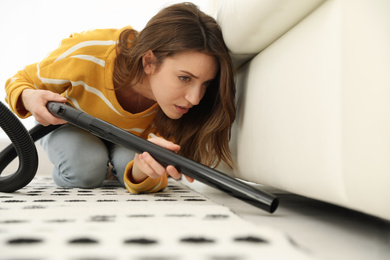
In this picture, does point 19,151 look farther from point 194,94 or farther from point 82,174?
point 194,94

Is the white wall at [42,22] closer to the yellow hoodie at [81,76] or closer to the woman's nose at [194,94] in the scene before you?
the yellow hoodie at [81,76]

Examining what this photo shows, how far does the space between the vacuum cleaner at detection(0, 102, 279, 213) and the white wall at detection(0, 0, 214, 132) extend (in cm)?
124

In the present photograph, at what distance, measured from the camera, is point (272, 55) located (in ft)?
2.11

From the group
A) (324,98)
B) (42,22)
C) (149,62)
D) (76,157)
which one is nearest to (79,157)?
(76,157)

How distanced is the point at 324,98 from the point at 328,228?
20cm

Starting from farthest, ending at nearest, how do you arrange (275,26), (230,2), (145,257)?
(230,2), (275,26), (145,257)

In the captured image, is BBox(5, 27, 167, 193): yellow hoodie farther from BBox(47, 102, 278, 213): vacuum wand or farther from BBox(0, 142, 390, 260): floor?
BBox(0, 142, 390, 260): floor

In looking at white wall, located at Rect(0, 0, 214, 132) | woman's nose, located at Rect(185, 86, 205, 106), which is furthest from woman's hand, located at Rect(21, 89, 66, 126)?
white wall, located at Rect(0, 0, 214, 132)

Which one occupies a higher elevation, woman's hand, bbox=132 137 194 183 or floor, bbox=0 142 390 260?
woman's hand, bbox=132 137 194 183

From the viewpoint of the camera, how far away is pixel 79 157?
1045 millimetres

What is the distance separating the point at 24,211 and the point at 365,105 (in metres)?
0.51

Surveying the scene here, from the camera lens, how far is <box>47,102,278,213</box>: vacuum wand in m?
0.55

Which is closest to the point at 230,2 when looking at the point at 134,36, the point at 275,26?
the point at 275,26

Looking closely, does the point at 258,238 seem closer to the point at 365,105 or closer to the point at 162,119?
the point at 365,105
